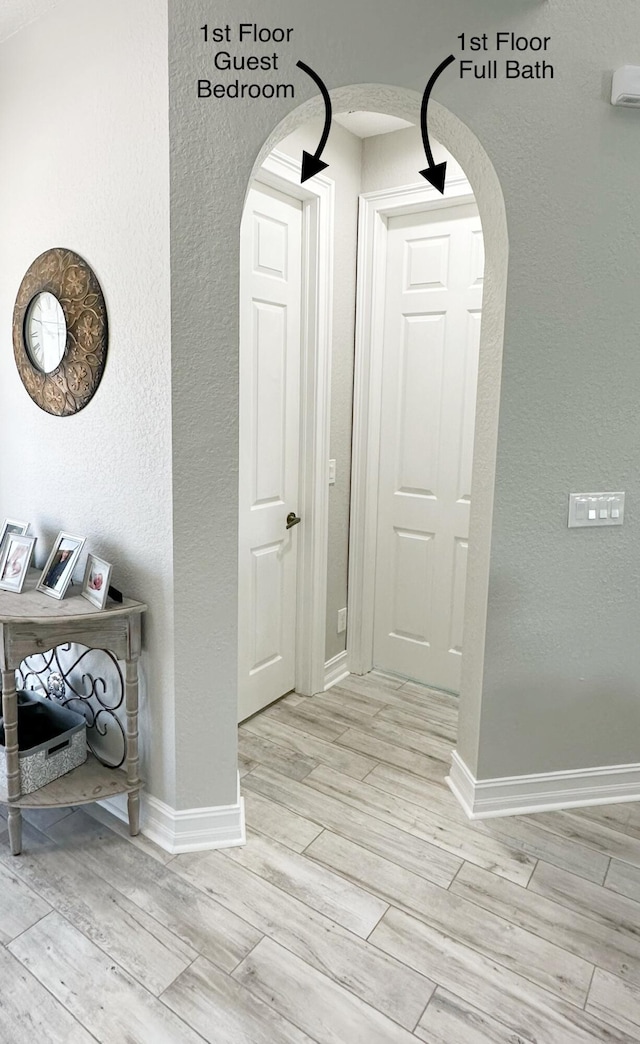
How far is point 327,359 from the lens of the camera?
9.16 feet

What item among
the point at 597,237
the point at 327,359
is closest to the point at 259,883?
the point at 327,359

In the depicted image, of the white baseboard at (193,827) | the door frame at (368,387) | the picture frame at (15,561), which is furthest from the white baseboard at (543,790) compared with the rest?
the picture frame at (15,561)

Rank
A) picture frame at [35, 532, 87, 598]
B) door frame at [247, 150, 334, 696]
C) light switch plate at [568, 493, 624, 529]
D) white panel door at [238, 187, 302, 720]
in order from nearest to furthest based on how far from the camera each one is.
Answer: picture frame at [35, 532, 87, 598]
light switch plate at [568, 493, 624, 529]
white panel door at [238, 187, 302, 720]
door frame at [247, 150, 334, 696]

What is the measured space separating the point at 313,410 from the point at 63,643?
1417 millimetres

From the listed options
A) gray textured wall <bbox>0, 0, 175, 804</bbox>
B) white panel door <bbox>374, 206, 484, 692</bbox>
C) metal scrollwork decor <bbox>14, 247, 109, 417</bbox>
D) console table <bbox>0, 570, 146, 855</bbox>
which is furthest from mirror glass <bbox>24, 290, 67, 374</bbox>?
white panel door <bbox>374, 206, 484, 692</bbox>

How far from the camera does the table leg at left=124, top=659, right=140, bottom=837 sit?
1.93 metres

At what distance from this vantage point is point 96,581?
194 cm

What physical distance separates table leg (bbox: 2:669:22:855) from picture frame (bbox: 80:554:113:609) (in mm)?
295

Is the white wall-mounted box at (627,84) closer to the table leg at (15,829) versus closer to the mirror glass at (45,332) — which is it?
the mirror glass at (45,332)

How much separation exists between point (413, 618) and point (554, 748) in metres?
1.05

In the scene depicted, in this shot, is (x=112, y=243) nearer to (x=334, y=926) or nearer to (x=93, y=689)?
(x=93, y=689)

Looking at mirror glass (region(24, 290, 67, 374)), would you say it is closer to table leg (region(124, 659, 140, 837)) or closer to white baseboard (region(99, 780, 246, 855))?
table leg (region(124, 659, 140, 837))

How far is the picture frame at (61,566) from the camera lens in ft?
6.49

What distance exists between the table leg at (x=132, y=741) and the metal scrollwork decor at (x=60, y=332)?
0.87 metres
